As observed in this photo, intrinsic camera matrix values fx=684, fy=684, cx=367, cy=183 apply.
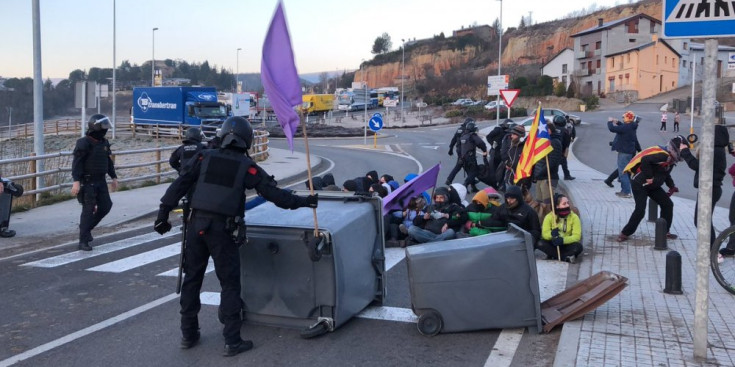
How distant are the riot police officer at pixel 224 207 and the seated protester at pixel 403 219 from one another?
460 centimetres

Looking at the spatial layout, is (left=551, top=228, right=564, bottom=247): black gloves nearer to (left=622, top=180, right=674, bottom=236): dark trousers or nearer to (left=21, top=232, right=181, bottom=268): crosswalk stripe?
(left=622, top=180, right=674, bottom=236): dark trousers

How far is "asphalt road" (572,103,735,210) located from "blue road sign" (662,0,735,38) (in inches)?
283

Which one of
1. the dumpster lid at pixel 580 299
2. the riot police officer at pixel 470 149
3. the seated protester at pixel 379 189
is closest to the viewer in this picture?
the dumpster lid at pixel 580 299

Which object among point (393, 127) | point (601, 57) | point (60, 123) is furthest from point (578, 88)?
point (60, 123)

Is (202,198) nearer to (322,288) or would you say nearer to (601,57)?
(322,288)

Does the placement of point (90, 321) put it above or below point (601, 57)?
below

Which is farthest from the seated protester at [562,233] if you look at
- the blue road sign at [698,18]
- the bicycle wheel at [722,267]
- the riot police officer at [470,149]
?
the riot police officer at [470,149]

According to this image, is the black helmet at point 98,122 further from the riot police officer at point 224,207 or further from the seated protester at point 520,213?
the seated protester at point 520,213

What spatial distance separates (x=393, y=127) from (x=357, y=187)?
44790mm

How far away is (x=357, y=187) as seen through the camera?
11164 millimetres

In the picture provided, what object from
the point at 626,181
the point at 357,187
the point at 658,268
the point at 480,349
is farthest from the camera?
the point at 626,181

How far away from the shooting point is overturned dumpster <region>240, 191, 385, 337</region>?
5617 mm

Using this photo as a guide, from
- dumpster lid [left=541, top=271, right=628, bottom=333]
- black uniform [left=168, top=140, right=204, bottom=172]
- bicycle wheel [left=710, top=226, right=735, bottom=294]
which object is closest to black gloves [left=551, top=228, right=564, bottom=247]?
bicycle wheel [left=710, top=226, right=735, bottom=294]

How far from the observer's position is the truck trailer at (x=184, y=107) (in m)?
46.1
